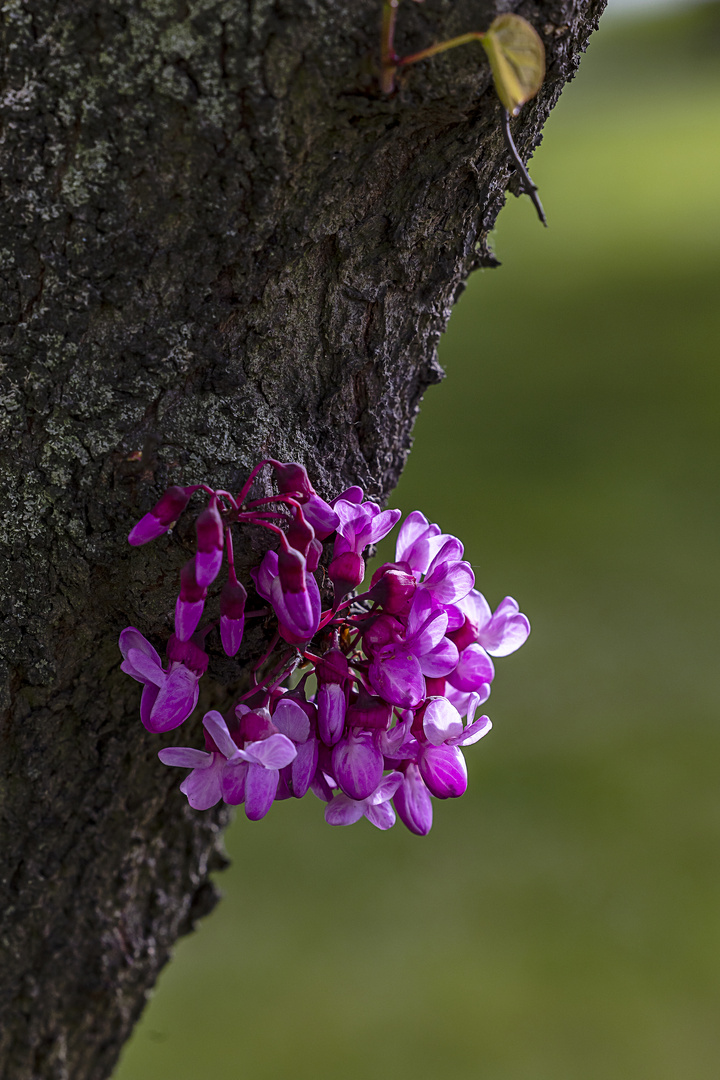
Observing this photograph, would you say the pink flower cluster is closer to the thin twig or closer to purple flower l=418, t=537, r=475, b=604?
purple flower l=418, t=537, r=475, b=604

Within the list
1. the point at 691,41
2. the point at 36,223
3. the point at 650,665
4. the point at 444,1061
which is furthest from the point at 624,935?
the point at 691,41

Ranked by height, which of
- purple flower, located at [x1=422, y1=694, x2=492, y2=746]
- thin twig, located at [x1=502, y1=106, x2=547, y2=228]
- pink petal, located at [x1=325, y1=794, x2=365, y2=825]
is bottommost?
pink petal, located at [x1=325, y1=794, x2=365, y2=825]

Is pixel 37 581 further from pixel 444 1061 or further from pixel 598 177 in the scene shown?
pixel 598 177

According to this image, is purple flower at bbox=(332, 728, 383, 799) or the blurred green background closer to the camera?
purple flower at bbox=(332, 728, 383, 799)

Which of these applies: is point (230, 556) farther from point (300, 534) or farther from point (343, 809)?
point (343, 809)

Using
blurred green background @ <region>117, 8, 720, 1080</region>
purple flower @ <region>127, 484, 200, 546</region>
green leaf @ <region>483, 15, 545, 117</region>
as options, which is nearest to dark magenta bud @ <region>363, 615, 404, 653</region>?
purple flower @ <region>127, 484, 200, 546</region>

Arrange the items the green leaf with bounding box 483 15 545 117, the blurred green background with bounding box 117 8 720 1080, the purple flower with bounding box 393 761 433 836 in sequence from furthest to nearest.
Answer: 1. the blurred green background with bounding box 117 8 720 1080
2. the purple flower with bounding box 393 761 433 836
3. the green leaf with bounding box 483 15 545 117

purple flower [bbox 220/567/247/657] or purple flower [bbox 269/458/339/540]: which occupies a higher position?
purple flower [bbox 269/458/339/540]
